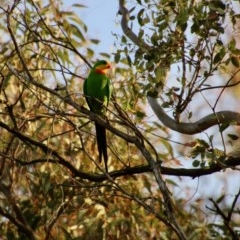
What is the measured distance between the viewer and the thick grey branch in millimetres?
2754

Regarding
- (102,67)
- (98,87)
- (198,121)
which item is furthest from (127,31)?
(102,67)

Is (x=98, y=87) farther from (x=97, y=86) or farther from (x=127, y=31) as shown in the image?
(x=127, y=31)

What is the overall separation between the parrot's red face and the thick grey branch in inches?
31.4

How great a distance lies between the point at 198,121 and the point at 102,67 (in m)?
1.23

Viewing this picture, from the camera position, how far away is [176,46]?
2.91 m

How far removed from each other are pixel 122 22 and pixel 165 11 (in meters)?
0.40

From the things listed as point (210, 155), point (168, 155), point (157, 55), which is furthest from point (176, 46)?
point (168, 155)

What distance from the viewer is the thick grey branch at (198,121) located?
2.75 m

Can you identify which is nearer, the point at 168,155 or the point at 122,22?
the point at 122,22

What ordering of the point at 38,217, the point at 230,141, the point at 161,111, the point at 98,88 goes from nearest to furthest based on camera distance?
the point at 230,141 → the point at 161,111 → the point at 98,88 → the point at 38,217

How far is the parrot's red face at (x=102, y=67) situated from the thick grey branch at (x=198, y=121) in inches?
31.4

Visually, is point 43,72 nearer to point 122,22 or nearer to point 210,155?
point 122,22

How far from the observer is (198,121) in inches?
115

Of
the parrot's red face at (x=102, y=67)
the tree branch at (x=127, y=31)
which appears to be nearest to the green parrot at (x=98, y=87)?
the parrot's red face at (x=102, y=67)
